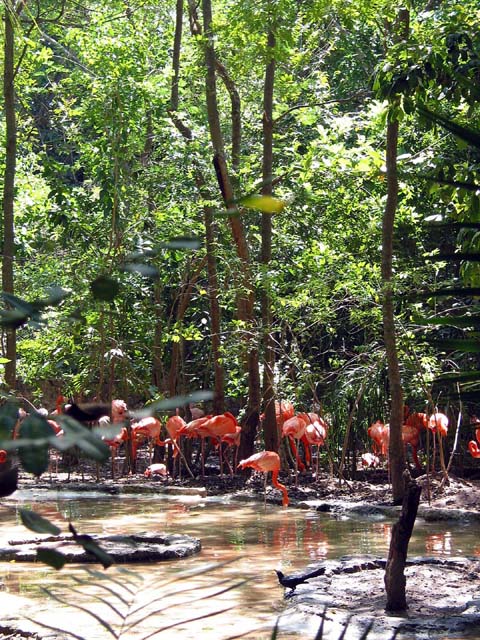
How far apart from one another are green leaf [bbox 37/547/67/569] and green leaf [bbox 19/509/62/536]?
22 millimetres

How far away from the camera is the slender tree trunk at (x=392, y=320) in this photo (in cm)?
899

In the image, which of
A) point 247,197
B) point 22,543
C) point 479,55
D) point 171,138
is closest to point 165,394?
point 171,138

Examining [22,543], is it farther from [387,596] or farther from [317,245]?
[317,245]

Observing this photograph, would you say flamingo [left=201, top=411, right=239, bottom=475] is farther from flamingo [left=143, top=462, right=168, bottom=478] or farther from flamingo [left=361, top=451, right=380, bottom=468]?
flamingo [left=361, top=451, right=380, bottom=468]

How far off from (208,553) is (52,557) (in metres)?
6.66

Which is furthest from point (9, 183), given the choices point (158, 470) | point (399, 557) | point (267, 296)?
point (399, 557)

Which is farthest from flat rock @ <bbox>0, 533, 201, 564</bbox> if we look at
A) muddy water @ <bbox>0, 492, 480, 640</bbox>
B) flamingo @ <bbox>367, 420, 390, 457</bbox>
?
flamingo @ <bbox>367, 420, 390, 457</bbox>

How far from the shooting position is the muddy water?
16.7ft

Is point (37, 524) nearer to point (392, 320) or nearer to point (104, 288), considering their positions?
point (104, 288)

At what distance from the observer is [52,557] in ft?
3.01

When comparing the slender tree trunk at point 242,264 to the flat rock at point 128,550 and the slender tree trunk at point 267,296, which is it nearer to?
the slender tree trunk at point 267,296

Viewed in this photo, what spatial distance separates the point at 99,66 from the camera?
12.1 meters

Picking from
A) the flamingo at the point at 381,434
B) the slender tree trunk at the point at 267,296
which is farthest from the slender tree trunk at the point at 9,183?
the flamingo at the point at 381,434

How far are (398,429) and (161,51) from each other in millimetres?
6654
